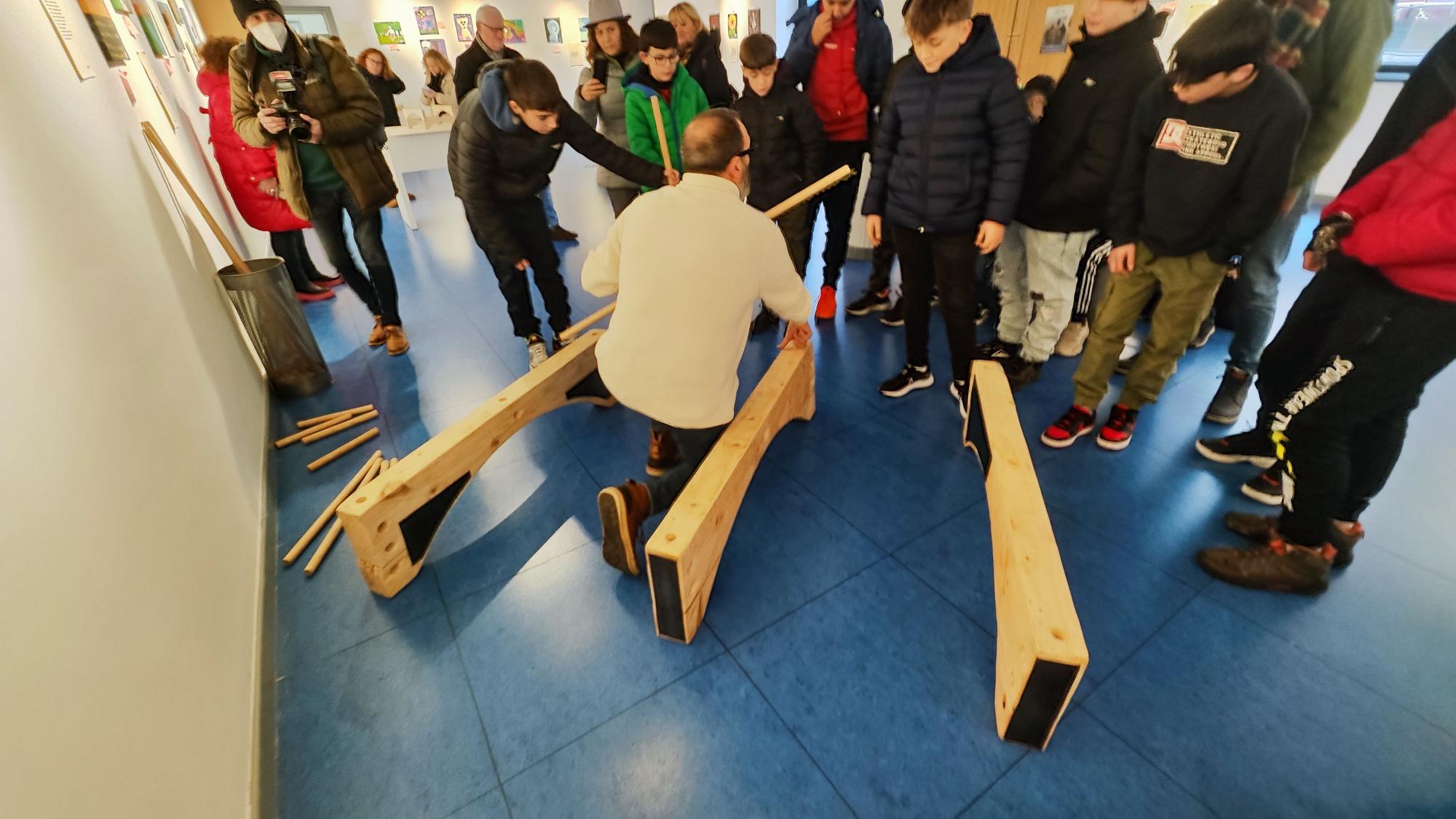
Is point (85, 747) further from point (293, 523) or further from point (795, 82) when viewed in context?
point (795, 82)

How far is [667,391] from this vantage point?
1.77m

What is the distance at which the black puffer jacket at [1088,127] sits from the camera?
206 centimetres

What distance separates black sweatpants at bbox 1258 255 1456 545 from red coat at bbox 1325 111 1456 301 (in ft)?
0.18

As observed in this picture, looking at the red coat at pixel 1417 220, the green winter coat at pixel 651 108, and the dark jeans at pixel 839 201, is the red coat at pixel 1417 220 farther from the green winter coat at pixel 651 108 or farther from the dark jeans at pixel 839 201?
the green winter coat at pixel 651 108

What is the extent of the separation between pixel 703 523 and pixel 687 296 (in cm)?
61

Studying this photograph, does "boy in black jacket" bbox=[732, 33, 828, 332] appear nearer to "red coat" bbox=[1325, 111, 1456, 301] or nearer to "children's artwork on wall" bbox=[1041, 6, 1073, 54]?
"children's artwork on wall" bbox=[1041, 6, 1073, 54]

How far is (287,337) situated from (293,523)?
1.11m

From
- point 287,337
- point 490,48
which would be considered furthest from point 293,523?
point 490,48

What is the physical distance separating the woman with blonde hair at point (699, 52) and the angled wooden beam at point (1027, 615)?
8.96 feet

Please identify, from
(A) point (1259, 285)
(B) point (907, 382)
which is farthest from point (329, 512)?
(A) point (1259, 285)

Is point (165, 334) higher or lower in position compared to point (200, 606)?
higher

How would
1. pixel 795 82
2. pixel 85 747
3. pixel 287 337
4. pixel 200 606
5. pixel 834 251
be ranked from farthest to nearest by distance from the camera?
pixel 834 251
pixel 795 82
pixel 287 337
pixel 200 606
pixel 85 747

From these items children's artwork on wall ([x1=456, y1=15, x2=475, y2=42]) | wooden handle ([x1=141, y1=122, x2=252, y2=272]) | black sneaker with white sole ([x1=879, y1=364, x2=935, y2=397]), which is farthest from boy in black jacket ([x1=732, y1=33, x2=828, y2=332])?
children's artwork on wall ([x1=456, y1=15, x2=475, y2=42])

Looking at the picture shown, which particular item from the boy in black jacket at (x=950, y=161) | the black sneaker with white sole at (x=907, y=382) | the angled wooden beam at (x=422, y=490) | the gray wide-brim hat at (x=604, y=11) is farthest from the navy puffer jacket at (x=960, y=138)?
the gray wide-brim hat at (x=604, y=11)
